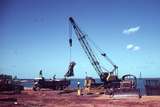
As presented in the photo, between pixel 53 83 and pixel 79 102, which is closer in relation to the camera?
pixel 79 102

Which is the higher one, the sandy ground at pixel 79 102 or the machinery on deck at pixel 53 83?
the machinery on deck at pixel 53 83

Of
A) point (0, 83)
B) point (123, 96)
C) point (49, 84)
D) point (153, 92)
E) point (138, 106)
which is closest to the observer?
point (138, 106)

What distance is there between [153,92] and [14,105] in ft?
75.2

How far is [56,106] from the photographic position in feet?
103

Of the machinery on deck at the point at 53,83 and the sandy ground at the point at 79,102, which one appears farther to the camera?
the machinery on deck at the point at 53,83

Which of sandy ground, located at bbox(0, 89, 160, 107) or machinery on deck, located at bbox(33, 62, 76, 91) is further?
machinery on deck, located at bbox(33, 62, 76, 91)

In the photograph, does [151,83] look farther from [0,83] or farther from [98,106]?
[0,83]

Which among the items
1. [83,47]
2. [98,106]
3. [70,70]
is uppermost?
[83,47]

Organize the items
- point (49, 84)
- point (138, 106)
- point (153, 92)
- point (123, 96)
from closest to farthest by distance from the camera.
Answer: point (138, 106), point (123, 96), point (153, 92), point (49, 84)

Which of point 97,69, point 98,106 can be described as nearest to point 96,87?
point 97,69

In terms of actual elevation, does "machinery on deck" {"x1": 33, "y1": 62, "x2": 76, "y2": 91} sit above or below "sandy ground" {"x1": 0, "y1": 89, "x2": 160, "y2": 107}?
above

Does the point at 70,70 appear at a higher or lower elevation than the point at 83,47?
lower

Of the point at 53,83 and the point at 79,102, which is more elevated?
the point at 53,83

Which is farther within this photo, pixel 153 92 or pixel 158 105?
pixel 153 92
